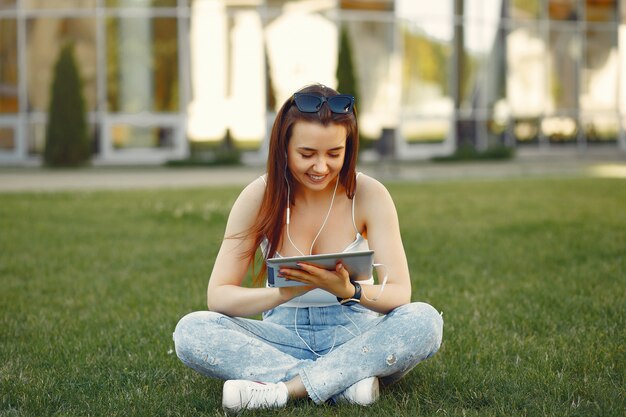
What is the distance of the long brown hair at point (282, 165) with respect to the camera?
134 inches

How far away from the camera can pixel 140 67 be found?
69.7 ft

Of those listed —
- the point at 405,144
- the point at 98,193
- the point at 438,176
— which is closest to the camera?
the point at 98,193

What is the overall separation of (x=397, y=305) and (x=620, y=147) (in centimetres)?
2429

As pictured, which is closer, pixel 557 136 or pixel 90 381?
pixel 90 381

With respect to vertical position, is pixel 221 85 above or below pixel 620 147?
above

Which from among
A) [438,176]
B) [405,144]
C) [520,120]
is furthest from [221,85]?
[520,120]

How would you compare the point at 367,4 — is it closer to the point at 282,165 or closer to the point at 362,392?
the point at 282,165

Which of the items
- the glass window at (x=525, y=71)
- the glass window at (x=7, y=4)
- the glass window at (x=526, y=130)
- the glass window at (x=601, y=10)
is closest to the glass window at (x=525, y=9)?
the glass window at (x=525, y=71)

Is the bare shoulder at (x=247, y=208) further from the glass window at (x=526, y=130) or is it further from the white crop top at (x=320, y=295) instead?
the glass window at (x=526, y=130)

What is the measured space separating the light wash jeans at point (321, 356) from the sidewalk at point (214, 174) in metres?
10.3

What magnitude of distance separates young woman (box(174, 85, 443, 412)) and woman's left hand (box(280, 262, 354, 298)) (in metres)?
0.01

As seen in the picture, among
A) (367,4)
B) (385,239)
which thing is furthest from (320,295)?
(367,4)

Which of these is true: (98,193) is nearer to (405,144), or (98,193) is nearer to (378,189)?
(378,189)

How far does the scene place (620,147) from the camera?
26.1 m
